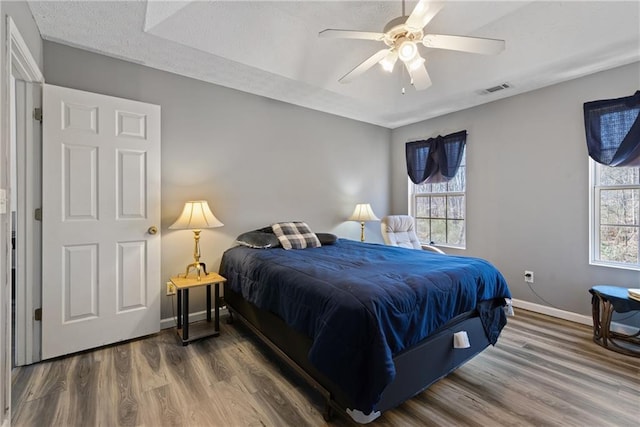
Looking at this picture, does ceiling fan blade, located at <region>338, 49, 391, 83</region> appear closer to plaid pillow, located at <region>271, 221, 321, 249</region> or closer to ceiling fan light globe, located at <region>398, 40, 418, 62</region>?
ceiling fan light globe, located at <region>398, 40, 418, 62</region>

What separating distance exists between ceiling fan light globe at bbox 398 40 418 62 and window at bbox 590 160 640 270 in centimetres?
237

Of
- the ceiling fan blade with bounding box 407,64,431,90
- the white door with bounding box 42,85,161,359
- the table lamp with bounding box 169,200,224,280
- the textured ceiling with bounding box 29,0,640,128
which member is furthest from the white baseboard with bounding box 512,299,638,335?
the white door with bounding box 42,85,161,359

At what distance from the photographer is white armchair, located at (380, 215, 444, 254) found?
389 cm

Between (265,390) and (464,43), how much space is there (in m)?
2.56

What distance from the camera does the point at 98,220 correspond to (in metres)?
2.37

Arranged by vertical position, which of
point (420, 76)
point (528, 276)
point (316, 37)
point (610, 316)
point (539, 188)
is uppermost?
point (316, 37)

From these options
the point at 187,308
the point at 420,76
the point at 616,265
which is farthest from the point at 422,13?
the point at 616,265

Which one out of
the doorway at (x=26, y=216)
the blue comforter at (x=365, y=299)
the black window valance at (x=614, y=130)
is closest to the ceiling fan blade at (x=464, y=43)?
the blue comforter at (x=365, y=299)

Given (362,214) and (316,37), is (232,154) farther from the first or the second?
(362,214)

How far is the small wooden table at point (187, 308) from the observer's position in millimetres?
2430

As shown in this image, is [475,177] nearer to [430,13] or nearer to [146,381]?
[430,13]

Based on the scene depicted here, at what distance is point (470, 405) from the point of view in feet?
5.67

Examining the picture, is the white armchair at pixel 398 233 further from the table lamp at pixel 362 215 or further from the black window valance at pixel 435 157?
the black window valance at pixel 435 157

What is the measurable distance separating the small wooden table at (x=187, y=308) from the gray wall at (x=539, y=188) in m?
3.23
